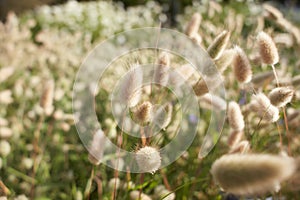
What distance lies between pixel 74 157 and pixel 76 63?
1211 mm

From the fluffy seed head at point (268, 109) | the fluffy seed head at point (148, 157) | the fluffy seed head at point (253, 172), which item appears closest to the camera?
the fluffy seed head at point (253, 172)

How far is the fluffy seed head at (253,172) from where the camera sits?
52cm

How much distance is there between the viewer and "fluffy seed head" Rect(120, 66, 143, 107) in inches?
33.3

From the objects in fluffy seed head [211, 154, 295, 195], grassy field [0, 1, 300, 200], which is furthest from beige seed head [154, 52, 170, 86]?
fluffy seed head [211, 154, 295, 195]

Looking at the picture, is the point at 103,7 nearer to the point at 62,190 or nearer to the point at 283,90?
the point at 62,190

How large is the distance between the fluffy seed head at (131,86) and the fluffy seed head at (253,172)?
0.29m

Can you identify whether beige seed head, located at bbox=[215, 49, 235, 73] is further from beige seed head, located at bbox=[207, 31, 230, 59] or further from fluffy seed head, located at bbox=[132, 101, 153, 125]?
fluffy seed head, located at bbox=[132, 101, 153, 125]

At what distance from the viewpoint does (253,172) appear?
531 millimetres

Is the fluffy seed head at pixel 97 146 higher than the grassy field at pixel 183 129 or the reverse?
the reverse

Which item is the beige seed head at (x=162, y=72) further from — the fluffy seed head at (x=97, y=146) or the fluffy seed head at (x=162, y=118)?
the fluffy seed head at (x=97, y=146)

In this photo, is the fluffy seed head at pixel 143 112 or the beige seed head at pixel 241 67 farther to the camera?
the beige seed head at pixel 241 67

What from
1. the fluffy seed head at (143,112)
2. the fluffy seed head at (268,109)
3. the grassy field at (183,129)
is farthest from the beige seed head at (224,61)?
the fluffy seed head at (143,112)

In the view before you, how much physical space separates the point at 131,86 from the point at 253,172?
0.37 meters

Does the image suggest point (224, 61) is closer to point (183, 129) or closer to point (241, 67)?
point (241, 67)
